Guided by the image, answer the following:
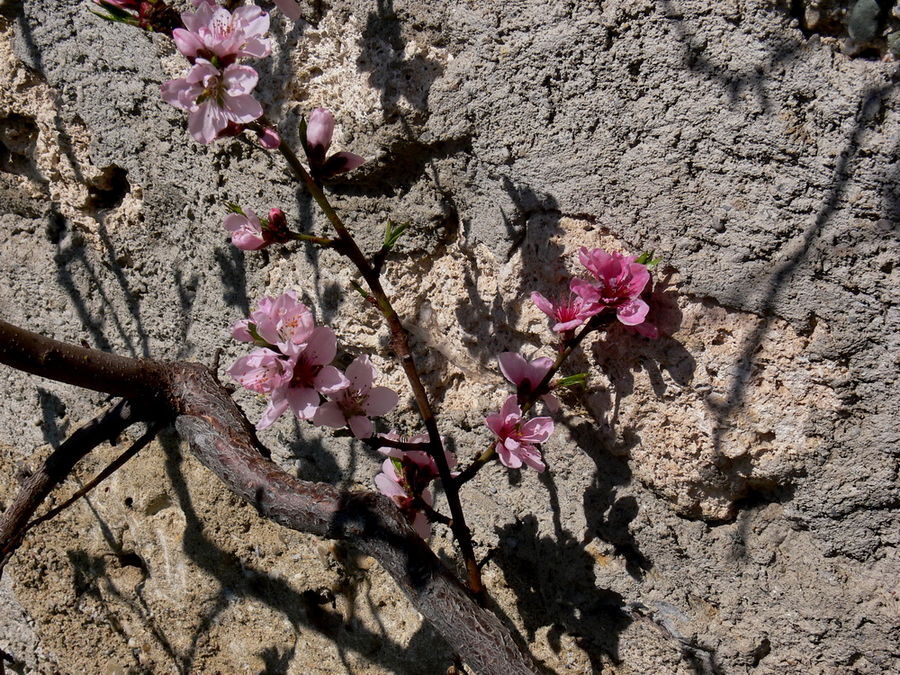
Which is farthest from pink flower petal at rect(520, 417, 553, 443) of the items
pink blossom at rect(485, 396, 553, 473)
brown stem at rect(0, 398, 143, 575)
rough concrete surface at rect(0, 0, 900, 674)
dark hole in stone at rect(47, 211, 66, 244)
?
dark hole in stone at rect(47, 211, 66, 244)

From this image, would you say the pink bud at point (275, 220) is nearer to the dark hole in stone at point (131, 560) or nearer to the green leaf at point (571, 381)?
the green leaf at point (571, 381)

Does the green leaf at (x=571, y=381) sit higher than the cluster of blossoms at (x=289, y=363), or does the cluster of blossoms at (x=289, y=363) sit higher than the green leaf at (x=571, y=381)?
the cluster of blossoms at (x=289, y=363)

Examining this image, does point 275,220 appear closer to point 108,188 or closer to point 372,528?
point 372,528

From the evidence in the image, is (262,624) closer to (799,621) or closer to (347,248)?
(347,248)

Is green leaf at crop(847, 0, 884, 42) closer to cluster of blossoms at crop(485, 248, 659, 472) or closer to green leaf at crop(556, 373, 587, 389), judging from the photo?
cluster of blossoms at crop(485, 248, 659, 472)

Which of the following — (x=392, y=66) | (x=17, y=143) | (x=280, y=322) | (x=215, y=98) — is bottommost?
(x=280, y=322)

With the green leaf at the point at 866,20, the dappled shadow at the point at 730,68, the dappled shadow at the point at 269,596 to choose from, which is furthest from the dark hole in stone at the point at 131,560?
the green leaf at the point at 866,20

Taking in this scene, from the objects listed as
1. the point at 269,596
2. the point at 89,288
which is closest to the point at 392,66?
the point at 89,288
